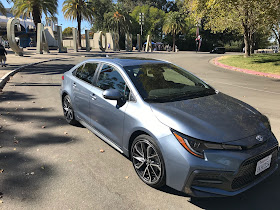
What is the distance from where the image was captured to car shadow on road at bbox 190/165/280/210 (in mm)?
2717

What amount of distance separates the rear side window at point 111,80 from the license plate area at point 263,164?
1.93 meters

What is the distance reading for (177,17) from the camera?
53125mm

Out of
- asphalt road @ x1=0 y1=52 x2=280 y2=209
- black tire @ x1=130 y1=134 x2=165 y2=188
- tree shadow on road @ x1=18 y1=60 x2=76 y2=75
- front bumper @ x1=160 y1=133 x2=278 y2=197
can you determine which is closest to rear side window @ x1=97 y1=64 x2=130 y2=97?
black tire @ x1=130 y1=134 x2=165 y2=188

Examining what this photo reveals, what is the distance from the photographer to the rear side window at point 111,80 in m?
3.57

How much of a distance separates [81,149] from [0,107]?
3914 mm

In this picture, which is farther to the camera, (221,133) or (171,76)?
(171,76)

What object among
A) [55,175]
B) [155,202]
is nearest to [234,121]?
[155,202]

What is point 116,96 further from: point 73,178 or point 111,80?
point 73,178

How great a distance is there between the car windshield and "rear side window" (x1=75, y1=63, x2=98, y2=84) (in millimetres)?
886

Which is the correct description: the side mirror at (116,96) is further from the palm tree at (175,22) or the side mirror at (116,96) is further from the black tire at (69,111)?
the palm tree at (175,22)

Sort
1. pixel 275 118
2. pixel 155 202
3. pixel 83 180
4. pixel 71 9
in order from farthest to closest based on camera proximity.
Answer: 1. pixel 71 9
2. pixel 275 118
3. pixel 83 180
4. pixel 155 202

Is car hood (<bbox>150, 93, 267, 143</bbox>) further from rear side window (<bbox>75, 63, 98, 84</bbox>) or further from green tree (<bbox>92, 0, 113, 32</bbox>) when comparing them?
green tree (<bbox>92, 0, 113, 32</bbox>)

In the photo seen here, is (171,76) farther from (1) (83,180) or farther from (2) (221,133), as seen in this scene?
(1) (83,180)

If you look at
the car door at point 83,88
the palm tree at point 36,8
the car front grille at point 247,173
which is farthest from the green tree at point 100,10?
the car front grille at point 247,173
